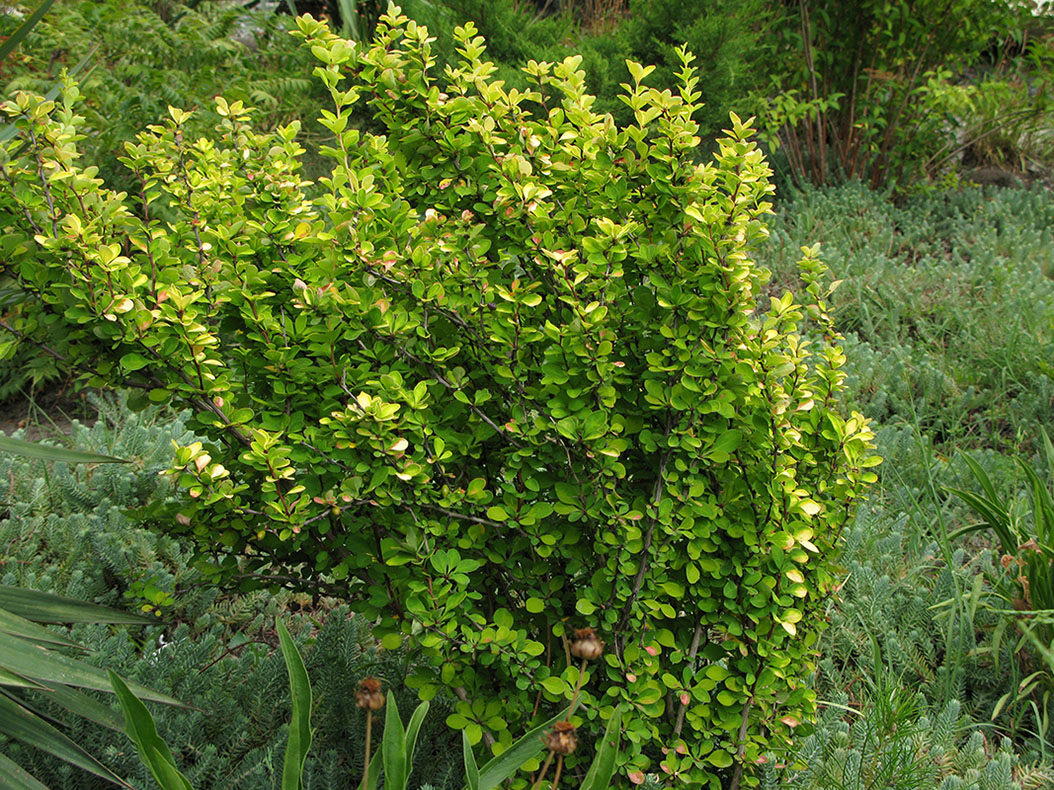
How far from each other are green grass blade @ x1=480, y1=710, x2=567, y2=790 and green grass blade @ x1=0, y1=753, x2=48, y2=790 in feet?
2.44

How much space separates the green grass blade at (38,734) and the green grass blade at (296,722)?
0.41 metres

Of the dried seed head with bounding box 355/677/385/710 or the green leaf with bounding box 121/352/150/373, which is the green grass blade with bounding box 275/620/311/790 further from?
the green leaf with bounding box 121/352/150/373

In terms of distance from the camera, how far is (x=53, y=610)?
1753 millimetres

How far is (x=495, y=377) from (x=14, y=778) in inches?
41.6

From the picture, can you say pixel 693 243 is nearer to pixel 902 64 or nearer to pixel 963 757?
pixel 963 757

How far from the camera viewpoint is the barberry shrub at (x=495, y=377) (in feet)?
5.17

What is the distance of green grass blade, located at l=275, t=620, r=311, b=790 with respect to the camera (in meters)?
1.40

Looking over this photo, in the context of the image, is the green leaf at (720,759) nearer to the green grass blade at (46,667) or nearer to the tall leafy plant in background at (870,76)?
the green grass blade at (46,667)

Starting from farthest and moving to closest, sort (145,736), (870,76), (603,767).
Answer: (870,76) < (603,767) < (145,736)

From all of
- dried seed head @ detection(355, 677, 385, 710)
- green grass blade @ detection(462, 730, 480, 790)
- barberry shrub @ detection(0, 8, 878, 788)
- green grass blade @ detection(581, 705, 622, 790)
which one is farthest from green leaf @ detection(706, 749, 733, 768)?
dried seed head @ detection(355, 677, 385, 710)

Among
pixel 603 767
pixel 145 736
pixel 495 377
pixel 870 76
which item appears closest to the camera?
pixel 145 736

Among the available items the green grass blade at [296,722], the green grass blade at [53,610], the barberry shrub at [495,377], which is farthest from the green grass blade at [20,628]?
the green grass blade at [296,722]

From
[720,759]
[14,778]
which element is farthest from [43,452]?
[720,759]

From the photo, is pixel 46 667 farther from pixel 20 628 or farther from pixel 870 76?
pixel 870 76
